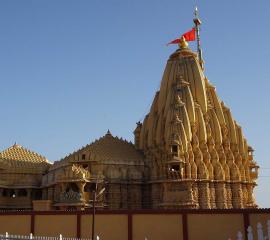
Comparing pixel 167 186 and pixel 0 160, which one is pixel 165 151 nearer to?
pixel 167 186

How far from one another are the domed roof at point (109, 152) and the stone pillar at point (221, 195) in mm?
9994

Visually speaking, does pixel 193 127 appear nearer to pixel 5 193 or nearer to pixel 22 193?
pixel 22 193

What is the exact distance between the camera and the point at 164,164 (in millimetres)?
51875

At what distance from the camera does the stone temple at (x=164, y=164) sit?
49.8 metres

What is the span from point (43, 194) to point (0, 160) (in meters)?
7.60

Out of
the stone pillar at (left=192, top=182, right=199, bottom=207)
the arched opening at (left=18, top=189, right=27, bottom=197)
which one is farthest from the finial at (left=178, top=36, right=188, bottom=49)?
the arched opening at (left=18, top=189, right=27, bottom=197)

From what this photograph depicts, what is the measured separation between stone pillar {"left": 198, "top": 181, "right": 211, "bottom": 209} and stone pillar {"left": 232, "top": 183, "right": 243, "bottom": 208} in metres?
4.81

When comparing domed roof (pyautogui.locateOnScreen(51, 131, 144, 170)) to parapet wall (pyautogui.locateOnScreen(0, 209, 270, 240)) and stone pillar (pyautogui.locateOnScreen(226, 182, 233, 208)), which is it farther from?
parapet wall (pyautogui.locateOnScreen(0, 209, 270, 240))

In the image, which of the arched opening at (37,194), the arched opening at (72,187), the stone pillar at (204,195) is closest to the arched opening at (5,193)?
the arched opening at (37,194)

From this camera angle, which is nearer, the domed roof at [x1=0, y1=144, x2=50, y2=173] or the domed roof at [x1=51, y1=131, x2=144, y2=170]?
the domed roof at [x1=51, y1=131, x2=144, y2=170]

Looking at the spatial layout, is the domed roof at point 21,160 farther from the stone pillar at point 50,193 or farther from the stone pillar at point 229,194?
the stone pillar at point 229,194

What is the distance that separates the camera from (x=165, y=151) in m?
52.7

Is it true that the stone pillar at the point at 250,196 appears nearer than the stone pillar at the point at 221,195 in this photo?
No

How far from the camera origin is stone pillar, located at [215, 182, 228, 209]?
170 feet
